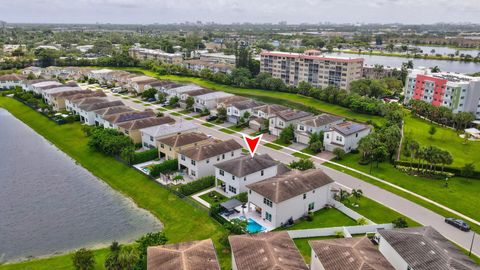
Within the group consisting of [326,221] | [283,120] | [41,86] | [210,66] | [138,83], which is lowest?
[326,221]

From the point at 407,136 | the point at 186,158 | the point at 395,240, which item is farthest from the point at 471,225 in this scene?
the point at 186,158

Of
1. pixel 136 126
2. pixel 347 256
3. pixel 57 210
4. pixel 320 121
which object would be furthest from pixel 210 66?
pixel 347 256

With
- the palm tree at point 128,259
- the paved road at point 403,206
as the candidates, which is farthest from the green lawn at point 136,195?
the paved road at point 403,206

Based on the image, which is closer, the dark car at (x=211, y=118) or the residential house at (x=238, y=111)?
the residential house at (x=238, y=111)

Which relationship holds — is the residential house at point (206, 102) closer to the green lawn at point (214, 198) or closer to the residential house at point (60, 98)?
the residential house at point (60, 98)

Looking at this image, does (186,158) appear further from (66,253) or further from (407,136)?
(407,136)

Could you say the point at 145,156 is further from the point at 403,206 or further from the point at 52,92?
the point at 52,92
